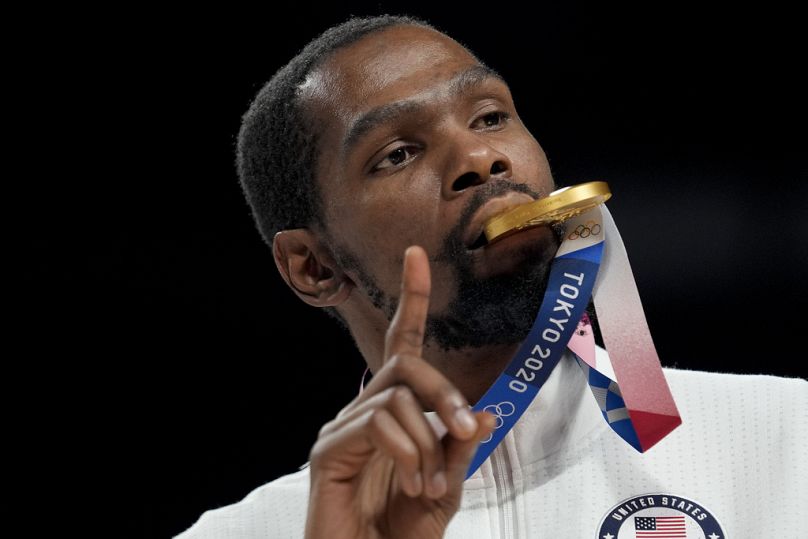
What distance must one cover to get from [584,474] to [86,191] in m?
2.32

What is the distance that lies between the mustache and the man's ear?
34cm

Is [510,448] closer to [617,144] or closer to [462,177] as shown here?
[462,177]

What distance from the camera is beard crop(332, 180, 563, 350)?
2.10 metres

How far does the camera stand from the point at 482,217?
208 centimetres

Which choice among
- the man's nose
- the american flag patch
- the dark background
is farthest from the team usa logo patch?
the dark background

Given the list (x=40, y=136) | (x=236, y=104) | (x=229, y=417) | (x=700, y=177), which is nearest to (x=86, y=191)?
(x=40, y=136)

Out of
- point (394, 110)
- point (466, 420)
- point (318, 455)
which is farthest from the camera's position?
point (394, 110)

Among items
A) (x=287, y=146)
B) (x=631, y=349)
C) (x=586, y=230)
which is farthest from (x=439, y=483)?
(x=287, y=146)

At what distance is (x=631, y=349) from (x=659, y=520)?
33 centimetres

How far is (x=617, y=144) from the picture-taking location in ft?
12.7

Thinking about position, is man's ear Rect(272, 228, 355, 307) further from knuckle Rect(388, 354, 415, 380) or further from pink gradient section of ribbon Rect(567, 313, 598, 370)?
knuckle Rect(388, 354, 415, 380)

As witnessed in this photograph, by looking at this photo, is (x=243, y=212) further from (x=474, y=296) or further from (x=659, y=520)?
(x=659, y=520)

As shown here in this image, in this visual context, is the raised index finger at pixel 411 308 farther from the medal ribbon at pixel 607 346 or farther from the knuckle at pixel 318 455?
the medal ribbon at pixel 607 346

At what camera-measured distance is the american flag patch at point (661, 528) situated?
79.8 inches
